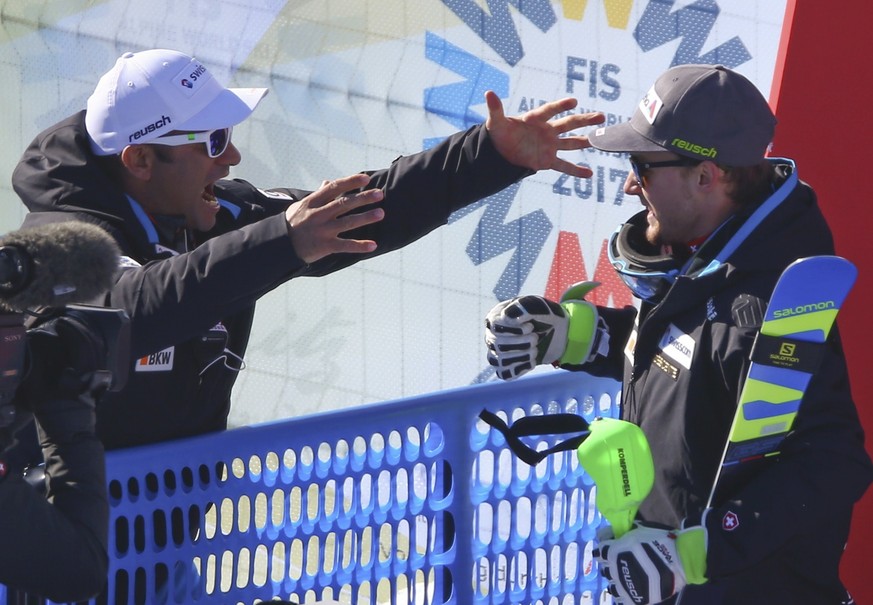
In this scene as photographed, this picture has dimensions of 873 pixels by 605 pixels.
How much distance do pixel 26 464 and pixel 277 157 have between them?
9.14 feet

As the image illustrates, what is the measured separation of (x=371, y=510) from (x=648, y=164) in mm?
912

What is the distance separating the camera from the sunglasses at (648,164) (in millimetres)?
2369

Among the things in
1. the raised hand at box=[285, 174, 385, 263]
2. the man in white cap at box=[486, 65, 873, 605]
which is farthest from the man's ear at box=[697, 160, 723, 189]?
the raised hand at box=[285, 174, 385, 263]

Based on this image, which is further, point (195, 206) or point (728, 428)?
point (195, 206)

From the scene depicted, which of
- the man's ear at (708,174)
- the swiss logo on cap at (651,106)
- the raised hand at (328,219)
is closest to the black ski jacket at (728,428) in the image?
the man's ear at (708,174)

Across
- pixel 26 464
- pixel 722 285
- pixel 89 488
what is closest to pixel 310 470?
pixel 26 464

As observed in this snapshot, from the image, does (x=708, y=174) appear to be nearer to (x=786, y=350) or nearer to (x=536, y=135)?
(x=786, y=350)

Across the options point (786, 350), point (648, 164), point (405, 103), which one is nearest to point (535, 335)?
point (648, 164)

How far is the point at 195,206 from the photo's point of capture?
294cm

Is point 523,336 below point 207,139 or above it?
below

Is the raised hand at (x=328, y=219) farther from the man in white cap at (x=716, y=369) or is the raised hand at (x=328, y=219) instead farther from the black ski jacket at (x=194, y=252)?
the man in white cap at (x=716, y=369)

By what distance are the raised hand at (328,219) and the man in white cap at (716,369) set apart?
476 mm

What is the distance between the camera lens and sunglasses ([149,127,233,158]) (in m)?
2.88

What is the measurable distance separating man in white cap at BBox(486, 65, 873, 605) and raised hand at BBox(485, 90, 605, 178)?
358 millimetres
